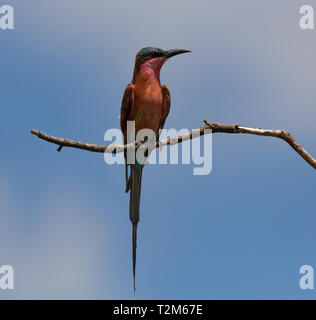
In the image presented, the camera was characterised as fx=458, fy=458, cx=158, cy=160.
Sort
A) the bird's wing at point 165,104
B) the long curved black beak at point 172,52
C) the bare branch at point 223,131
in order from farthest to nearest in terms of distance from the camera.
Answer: the bird's wing at point 165,104, the long curved black beak at point 172,52, the bare branch at point 223,131

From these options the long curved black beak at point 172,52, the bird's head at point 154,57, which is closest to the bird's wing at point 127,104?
the bird's head at point 154,57

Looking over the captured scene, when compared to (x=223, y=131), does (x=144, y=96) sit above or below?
above

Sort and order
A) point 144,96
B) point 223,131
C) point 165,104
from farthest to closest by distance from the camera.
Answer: point 165,104, point 144,96, point 223,131

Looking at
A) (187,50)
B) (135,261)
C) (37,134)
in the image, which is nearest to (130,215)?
(135,261)

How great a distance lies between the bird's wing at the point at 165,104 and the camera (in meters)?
7.18

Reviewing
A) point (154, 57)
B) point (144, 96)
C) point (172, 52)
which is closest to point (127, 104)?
point (144, 96)

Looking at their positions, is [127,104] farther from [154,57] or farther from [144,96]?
[154,57]

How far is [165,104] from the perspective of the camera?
7258 millimetres

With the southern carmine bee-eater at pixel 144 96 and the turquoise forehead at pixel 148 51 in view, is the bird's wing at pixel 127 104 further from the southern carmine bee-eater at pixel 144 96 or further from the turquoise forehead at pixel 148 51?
the turquoise forehead at pixel 148 51

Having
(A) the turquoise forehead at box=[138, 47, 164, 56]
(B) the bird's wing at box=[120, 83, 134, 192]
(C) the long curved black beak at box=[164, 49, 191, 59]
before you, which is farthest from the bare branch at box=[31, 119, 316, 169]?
(A) the turquoise forehead at box=[138, 47, 164, 56]

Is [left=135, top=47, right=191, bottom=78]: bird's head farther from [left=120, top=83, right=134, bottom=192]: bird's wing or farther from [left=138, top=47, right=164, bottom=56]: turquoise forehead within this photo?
[left=120, top=83, right=134, bottom=192]: bird's wing

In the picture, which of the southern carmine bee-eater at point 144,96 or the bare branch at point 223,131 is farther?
the southern carmine bee-eater at point 144,96

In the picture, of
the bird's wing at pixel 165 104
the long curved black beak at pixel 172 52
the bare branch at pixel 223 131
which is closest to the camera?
the bare branch at pixel 223 131

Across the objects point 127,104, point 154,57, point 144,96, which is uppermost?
point 154,57
